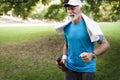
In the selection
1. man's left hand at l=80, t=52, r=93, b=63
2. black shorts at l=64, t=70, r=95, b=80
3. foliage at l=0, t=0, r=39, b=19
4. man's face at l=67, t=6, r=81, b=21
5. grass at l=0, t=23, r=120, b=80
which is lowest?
grass at l=0, t=23, r=120, b=80

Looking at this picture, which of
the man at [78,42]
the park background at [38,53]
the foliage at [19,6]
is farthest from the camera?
the foliage at [19,6]

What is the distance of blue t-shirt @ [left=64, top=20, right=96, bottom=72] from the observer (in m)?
4.66

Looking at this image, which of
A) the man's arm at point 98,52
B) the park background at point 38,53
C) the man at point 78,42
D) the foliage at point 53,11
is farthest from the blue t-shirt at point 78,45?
the foliage at point 53,11

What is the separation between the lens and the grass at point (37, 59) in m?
9.44

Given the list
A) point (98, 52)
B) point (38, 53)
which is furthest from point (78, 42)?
point (38, 53)

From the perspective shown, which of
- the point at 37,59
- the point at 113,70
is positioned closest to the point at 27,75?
the point at 37,59

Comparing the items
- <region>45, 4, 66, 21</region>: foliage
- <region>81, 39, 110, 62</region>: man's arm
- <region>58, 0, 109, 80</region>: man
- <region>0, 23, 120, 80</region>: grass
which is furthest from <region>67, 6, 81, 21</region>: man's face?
<region>45, 4, 66, 21</region>: foliage

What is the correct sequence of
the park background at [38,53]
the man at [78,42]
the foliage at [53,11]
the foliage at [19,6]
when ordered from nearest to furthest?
the man at [78,42] < the park background at [38,53] < the foliage at [19,6] < the foliage at [53,11]

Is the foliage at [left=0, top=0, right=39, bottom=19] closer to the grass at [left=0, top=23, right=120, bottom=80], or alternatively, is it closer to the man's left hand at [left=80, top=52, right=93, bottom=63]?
the grass at [left=0, top=23, right=120, bottom=80]

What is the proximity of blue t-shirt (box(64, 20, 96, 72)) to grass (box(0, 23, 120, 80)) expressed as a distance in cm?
A: 445

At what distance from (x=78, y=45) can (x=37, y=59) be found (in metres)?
6.42

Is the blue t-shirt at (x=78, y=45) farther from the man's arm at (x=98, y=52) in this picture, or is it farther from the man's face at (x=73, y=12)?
the man's arm at (x=98, y=52)

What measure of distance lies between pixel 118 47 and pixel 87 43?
8.45 m

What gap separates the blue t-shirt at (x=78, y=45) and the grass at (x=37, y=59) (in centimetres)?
445
